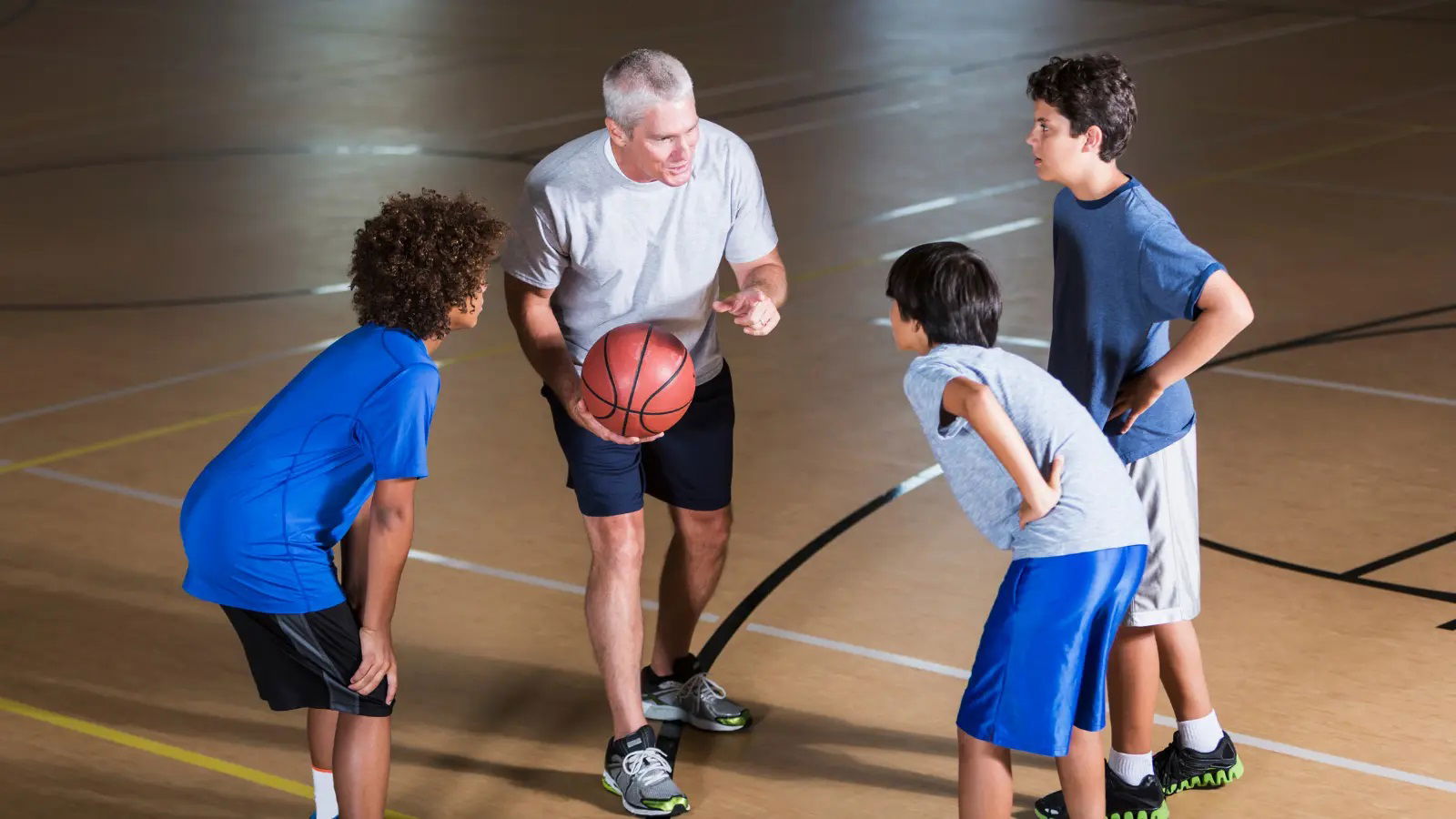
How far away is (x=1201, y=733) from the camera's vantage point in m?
4.52

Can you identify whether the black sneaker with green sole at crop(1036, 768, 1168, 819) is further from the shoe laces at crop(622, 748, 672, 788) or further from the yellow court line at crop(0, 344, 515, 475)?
the yellow court line at crop(0, 344, 515, 475)

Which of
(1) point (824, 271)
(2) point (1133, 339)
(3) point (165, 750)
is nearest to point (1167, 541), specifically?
(2) point (1133, 339)

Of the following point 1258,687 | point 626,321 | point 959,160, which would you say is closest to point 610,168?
point 626,321

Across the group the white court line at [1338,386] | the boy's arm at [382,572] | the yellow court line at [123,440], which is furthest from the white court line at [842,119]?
the boy's arm at [382,572]

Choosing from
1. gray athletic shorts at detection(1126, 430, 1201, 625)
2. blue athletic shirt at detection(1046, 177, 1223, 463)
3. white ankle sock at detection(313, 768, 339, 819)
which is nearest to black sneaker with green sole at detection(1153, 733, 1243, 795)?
gray athletic shorts at detection(1126, 430, 1201, 625)

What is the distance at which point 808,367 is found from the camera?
8562mm

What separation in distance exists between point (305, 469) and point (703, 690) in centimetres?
163

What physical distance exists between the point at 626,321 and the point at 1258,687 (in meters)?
2.21

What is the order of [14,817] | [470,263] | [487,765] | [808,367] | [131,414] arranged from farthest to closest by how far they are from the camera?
[808,367], [131,414], [487,765], [14,817], [470,263]

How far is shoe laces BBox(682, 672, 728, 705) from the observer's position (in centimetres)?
498

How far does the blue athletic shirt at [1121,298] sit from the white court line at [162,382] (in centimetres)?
473

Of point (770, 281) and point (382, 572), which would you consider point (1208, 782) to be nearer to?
point (770, 281)

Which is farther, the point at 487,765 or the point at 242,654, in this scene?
the point at 242,654

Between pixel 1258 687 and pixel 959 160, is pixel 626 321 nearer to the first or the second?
pixel 1258 687
